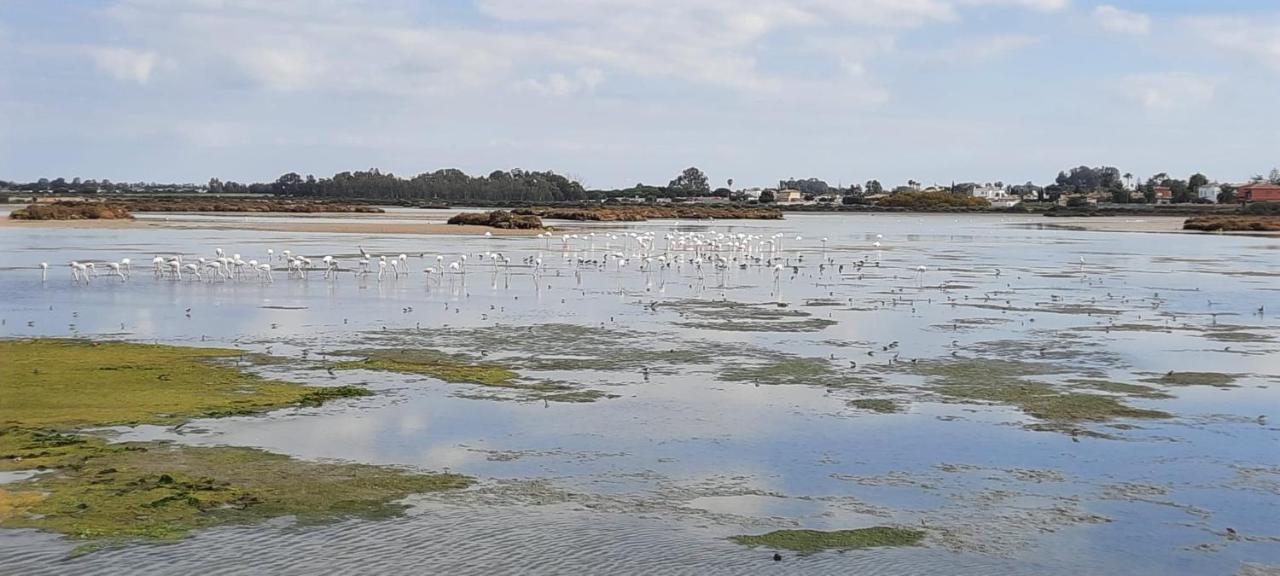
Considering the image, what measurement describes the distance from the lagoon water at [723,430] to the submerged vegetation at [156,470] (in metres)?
0.35

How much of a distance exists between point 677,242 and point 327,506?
41.7 m

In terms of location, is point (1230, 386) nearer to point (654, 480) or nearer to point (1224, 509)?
point (1224, 509)

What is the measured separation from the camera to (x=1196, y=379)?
54.1 ft

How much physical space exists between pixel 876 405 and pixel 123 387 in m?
8.65

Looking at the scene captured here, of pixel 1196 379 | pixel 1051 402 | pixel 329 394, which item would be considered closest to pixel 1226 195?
pixel 1196 379

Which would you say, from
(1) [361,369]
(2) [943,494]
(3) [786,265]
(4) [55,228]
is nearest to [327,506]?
(2) [943,494]

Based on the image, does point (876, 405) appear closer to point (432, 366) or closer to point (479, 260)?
point (432, 366)

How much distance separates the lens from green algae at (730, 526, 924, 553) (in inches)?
351

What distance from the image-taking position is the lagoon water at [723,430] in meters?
8.78

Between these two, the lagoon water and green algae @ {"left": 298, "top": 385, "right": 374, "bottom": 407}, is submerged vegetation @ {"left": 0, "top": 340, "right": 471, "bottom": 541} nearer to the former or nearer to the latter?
green algae @ {"left": 298, "top": 385, "right": 374, "bottom": 407}

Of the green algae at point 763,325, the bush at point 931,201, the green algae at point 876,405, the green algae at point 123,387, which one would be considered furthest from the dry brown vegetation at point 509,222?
the bush at point 931,201

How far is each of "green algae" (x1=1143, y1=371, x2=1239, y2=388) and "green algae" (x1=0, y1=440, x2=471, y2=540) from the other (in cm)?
1008

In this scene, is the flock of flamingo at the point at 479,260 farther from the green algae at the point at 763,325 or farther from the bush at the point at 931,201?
the bush at the point at 931,201

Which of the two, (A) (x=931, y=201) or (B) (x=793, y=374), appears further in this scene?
(A) (x=931, y=201)
